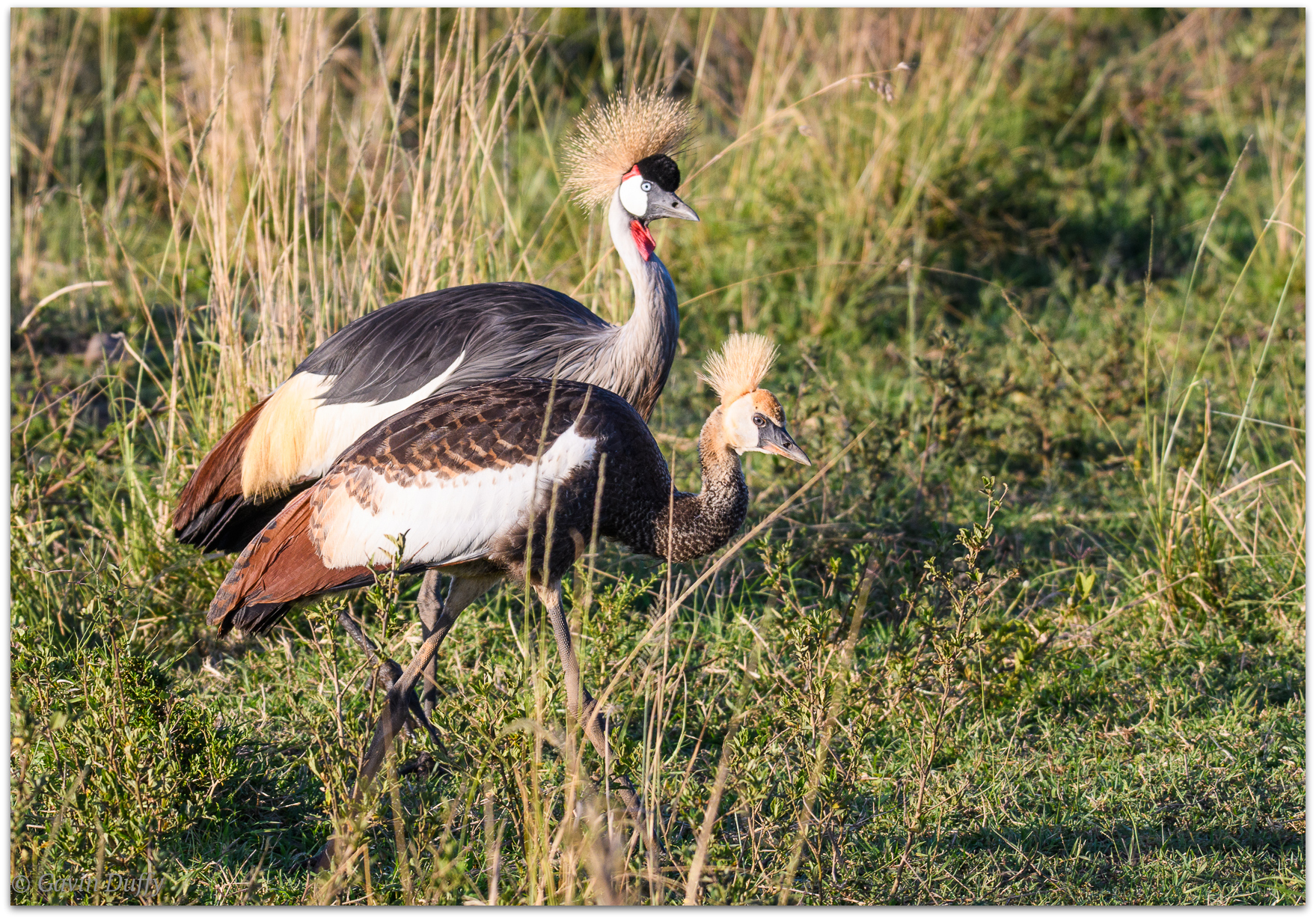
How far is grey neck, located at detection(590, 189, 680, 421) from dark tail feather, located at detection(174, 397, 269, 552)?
1.06 m

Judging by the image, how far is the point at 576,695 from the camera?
2887mm

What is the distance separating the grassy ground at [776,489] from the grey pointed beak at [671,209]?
49 cm

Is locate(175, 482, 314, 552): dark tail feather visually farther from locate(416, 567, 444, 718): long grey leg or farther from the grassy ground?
locate(416, 567, 444, 718): long grey leg

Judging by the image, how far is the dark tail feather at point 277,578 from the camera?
9.36ft

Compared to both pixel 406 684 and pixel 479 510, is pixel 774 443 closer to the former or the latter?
pixel 479 510

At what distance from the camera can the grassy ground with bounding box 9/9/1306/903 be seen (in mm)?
2676

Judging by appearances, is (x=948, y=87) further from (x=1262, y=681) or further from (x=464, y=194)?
(x=1262, y=681)

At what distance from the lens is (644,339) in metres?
3.63

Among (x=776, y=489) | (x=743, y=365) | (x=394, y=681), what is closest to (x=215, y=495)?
(x=394, y=681)

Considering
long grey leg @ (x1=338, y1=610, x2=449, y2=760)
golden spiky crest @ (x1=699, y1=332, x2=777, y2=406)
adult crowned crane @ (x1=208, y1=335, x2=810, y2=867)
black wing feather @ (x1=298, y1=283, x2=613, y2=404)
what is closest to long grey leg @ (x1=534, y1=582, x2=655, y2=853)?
adult crowned crane @ (x1=208, y1=335, x2=810, y2=867)

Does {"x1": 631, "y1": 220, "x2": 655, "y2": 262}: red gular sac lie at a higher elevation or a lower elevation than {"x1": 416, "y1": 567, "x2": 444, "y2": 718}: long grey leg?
higher

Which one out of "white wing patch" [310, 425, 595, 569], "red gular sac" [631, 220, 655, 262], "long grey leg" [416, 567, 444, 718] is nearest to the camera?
"white wing patch" [310, 425, 595, 569]

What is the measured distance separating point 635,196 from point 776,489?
1126 millimetres

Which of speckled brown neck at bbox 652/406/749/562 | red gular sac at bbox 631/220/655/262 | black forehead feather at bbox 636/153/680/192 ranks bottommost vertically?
speckled brown neck at bbox 652/406/749/562
